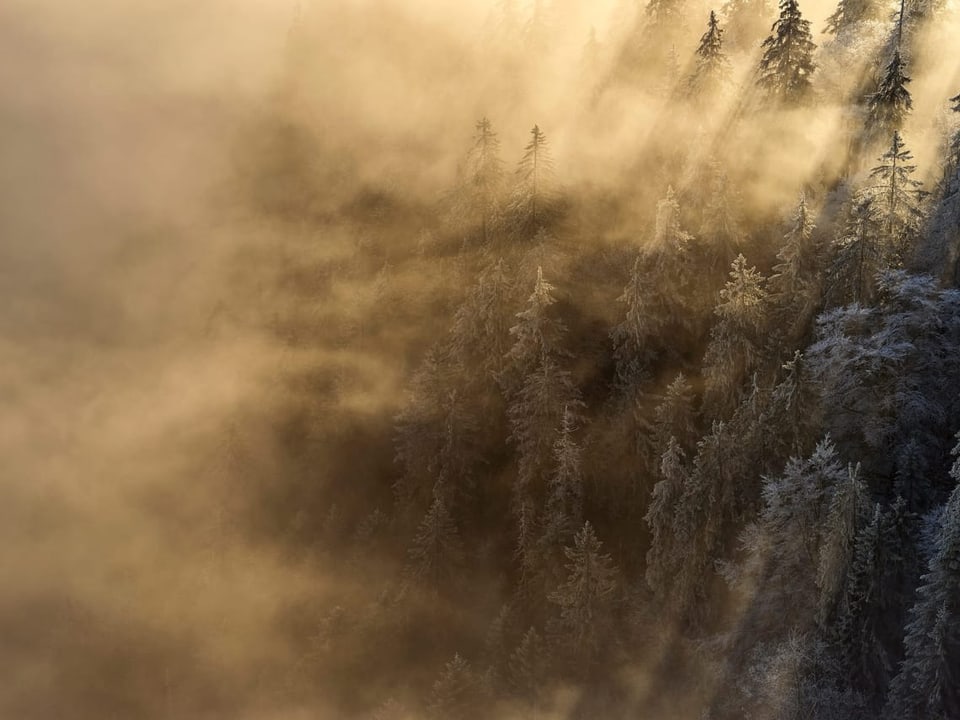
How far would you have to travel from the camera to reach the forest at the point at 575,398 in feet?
90.7

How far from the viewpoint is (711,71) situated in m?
44.4

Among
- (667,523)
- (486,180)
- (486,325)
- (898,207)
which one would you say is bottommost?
(667,523)

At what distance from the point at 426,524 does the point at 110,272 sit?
14726cm

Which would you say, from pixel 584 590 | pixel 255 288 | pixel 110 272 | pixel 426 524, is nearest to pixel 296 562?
pixel 426 524

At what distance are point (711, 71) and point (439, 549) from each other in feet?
105

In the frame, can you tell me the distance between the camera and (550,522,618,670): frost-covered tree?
38469 millimetres

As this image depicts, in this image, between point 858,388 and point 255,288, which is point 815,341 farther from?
point 255,288

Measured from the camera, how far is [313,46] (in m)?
94.4

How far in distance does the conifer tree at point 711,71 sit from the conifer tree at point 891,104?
9.55m

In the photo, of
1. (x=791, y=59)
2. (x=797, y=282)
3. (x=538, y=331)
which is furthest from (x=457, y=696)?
(x=791, y=59)

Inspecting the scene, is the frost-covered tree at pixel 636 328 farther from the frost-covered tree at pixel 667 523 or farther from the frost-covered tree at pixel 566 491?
the frost-covered tree at pixel 667 523

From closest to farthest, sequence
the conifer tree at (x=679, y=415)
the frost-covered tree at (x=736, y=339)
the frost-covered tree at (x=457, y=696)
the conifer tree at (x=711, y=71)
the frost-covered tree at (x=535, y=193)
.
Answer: the frost-covered tree at (x=736, y=339)
the conifer tree at (x=679, y=415)
the frost-covered tree at (x=457, y=696)
the conifer tree at (x=711, y=71)
the frost-covered tree at (x=535, y=193)

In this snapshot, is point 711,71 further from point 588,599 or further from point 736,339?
point 588,599

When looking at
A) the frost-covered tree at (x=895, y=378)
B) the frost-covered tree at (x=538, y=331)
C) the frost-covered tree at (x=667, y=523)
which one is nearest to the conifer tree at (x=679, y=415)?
the frost-covered tree at (x=667, y=523)
